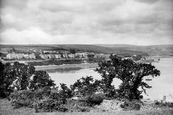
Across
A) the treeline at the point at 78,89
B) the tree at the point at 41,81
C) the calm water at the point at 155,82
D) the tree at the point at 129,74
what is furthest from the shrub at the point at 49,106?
the calm water at the point at 155,82

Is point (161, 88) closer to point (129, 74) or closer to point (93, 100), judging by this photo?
point (129, 74)

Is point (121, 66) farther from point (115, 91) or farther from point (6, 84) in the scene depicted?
point (6, 84)

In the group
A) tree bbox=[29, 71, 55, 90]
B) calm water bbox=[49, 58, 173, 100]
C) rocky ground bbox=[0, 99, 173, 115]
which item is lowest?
calm water bbox=[49, 58, 173, 100]

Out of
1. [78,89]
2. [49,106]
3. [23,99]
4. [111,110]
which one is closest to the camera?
[49,106]

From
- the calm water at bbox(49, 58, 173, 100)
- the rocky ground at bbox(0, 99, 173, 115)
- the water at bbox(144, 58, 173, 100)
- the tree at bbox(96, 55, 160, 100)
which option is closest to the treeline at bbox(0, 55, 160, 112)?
the tree at bbox(96, 55, 160, 100)

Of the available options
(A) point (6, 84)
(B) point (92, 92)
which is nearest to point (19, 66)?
(A) point (6, 84)

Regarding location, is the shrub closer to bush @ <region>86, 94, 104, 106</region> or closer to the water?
bush @ <region>86, 94, 104, 106</region>

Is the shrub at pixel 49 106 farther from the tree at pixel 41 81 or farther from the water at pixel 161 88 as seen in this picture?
the water at pixel 161 88

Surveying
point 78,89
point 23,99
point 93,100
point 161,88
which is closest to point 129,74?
point 93,100
